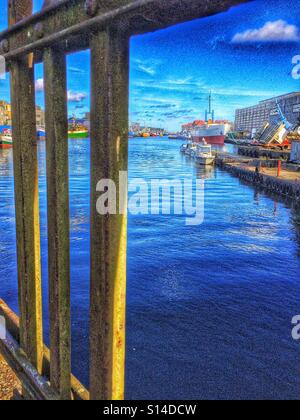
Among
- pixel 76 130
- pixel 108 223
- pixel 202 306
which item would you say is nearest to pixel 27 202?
pixel 108 223

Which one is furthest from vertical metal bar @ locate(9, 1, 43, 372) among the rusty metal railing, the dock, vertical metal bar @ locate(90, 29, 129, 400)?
the dock

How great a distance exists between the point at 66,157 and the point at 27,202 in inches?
32.6

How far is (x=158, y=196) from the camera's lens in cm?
3069

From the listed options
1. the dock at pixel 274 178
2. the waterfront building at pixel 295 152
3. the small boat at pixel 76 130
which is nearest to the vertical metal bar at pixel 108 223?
the dock at pixel 274 178

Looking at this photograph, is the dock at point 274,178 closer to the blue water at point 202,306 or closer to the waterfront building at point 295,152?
the waterfront building at point 295,152

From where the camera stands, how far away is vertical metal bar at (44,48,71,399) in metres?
2.88

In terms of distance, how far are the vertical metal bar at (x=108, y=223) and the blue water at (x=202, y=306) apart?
5091 mm

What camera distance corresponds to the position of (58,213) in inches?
120

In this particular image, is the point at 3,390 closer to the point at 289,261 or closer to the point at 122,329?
the point at 122,329

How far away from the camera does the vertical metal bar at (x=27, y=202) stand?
3396 millimetres

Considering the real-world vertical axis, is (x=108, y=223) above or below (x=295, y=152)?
below

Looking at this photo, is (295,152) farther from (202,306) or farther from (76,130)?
(76,130)
